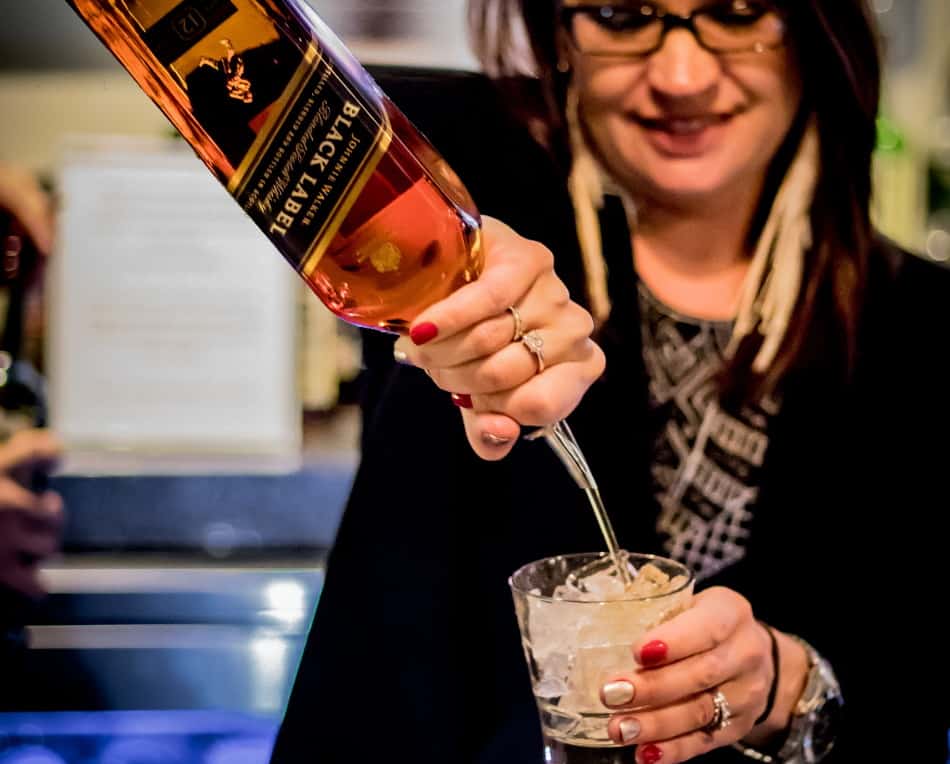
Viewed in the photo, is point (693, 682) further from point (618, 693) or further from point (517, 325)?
point (517, 325)

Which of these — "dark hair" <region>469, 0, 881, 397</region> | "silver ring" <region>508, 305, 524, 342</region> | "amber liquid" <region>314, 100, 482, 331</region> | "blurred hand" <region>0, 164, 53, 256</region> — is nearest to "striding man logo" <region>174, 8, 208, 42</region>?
"amber liquid" <region>314, 100, 482, 331</region>

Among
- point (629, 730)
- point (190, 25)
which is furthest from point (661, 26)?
point (629, 730)

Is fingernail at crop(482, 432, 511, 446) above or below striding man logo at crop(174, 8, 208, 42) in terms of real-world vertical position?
below

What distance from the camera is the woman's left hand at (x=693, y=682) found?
2.24 feet

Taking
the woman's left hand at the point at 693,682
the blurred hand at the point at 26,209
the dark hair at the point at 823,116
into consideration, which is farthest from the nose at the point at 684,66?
the blurred hand at the point at 26,209

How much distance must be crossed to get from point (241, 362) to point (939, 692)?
1.22 m

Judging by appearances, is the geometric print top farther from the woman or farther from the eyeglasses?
the eyeglasses

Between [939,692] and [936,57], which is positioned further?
[936,57]

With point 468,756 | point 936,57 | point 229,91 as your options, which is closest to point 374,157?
point 229,91

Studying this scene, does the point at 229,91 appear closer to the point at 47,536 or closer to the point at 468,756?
the point at 468,756

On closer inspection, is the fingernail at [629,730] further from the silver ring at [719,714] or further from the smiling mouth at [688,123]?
the smiling mouth at [688,123]

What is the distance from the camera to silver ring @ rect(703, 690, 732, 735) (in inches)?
30.0

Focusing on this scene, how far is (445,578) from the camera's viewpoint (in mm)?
968

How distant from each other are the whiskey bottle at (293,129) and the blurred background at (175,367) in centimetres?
95
